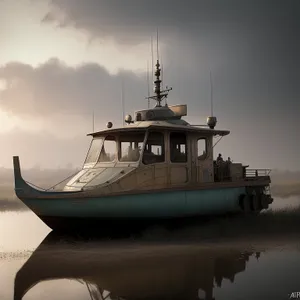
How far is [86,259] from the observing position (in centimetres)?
908

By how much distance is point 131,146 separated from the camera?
13156 millimetres

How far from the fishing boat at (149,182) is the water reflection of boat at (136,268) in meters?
1.01

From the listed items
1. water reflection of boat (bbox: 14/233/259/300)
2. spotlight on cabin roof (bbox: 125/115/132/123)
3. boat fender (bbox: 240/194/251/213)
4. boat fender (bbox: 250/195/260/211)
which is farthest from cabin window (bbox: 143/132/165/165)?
boat fender (bbox: 250/195/260/211)

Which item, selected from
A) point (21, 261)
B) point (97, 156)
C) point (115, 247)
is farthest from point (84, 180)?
point (21, 261)

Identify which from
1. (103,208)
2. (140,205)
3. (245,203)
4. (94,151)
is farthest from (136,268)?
(245,203)

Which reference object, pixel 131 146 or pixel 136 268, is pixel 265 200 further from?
pixel 136 268

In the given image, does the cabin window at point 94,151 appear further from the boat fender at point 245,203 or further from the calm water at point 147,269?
the boat fender at point 245,203

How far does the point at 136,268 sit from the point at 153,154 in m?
5.09

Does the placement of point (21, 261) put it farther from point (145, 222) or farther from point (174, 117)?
point (174, 117)

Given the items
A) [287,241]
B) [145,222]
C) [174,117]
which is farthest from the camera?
[174,117]

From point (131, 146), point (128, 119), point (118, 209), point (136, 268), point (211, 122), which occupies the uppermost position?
point (128, 119)

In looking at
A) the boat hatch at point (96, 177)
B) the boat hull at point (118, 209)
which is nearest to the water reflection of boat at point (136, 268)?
the boat hull at point (118, 209)

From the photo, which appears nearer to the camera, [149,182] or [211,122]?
[149,182]

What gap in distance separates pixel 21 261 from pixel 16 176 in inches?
109
